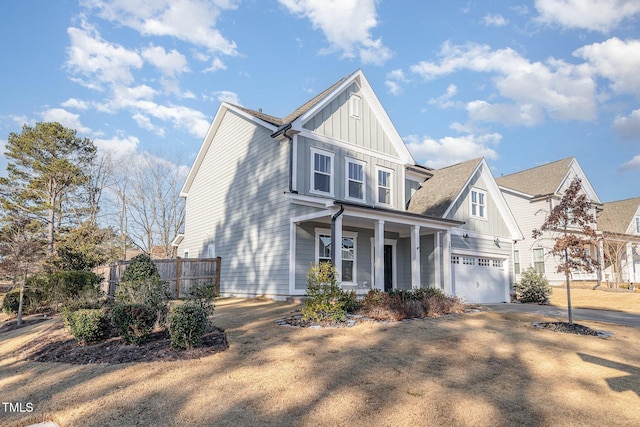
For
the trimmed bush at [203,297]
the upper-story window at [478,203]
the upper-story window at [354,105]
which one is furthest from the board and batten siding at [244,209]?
the upper-story window at [478,203]

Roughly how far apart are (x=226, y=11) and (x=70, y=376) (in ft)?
45.9

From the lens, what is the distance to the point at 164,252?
3403 cm

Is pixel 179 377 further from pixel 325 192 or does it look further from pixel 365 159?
pixel 365 159

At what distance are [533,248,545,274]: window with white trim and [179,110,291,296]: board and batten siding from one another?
62.7ft

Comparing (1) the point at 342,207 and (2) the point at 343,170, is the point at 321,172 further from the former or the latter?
(1) the point at 342,207

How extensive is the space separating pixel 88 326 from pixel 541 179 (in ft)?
92.3

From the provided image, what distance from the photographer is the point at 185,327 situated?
7.12m

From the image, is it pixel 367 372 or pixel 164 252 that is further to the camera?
pixel 164 252

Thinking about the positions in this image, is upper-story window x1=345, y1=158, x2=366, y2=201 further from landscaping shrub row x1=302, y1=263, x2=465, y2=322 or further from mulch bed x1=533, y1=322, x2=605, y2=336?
mulch bed x1=533, y1=322, x2=605, y2=336

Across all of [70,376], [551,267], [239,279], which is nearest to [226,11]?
[239,279]

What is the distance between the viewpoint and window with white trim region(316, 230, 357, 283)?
578 inches

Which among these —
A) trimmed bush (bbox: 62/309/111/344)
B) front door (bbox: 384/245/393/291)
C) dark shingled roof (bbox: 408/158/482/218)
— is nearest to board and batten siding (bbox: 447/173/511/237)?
dark shingled roof (bbox: 408/158/482/218)

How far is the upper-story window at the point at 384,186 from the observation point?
16.8 m

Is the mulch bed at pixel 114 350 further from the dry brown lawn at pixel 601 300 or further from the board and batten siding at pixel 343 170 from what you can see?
the dry brown lawn at pixel 601 300
